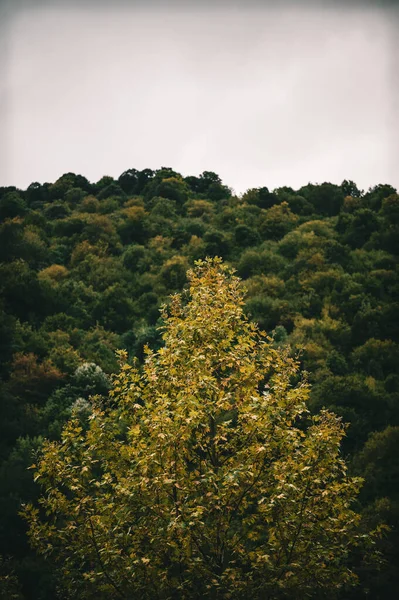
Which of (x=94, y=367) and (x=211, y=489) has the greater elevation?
(x=211, y=489)

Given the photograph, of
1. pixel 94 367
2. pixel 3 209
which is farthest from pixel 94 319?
pixel 3 209

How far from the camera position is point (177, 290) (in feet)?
171

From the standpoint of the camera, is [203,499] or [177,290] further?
[177,290]

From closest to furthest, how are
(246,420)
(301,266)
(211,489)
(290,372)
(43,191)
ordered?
(211,489)
(246,420)
(290,372)
(301,266)
(43,191)

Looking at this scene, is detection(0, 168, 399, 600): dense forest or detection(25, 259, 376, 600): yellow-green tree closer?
detection(25, 259, 376, 600): yellow-green tree

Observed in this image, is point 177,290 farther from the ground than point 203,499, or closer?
farther from the ground

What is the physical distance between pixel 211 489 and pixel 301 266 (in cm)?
4897

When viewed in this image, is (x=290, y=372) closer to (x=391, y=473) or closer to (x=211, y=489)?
(x=211, y=489)

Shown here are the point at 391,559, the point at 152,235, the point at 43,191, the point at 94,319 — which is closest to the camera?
the point at 391,559

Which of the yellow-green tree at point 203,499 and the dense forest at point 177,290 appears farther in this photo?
the dense forest at point 177,290

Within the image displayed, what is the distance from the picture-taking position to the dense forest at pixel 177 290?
88.6 feet

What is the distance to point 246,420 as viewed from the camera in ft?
29.6

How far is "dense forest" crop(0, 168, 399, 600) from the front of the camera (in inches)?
1064

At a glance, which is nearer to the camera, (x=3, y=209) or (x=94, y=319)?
(x=94, y=319)
